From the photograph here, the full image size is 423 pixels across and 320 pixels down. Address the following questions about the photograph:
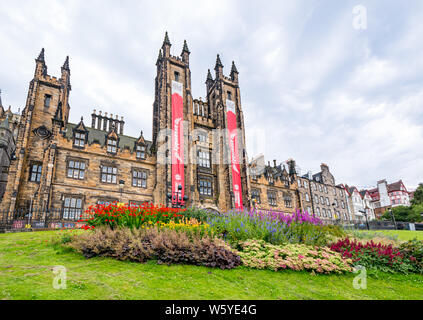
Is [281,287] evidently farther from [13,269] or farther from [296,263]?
[13,269]

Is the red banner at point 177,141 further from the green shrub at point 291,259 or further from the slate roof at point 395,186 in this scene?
the slate roof at point 395,186

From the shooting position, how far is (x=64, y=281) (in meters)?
4.89

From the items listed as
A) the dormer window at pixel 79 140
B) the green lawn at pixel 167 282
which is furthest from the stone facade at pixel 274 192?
the green lawn at pixel 167 282

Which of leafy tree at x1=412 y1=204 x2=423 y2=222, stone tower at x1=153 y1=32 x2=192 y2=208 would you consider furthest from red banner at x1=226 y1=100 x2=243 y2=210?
leafy tree at x1=412 y1=204 x2=423 y2=222

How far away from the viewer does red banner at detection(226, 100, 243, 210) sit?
32.4 metres

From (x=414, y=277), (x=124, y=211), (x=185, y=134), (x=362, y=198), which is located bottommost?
(x=414, y=277)

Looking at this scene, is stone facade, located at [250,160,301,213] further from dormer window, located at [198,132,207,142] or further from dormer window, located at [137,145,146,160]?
dormer window, located at [137,145,146,160]

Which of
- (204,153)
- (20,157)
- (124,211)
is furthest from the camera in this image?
(204,153)

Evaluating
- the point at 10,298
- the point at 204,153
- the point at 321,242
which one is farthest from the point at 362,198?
the point at 10,298

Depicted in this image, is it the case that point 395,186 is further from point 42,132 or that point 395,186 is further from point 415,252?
point 42,132

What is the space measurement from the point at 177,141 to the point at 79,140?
9.75 m

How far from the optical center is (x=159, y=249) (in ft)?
23.2

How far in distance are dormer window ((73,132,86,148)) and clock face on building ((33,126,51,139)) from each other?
3112 millimetres
